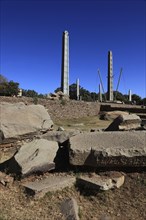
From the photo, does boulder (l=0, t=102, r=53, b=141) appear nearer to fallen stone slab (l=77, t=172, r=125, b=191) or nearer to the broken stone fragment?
the broken stone fragment

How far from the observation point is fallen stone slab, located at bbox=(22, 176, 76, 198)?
4730mm

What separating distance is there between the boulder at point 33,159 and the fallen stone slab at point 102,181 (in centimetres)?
66

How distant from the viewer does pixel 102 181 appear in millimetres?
5055

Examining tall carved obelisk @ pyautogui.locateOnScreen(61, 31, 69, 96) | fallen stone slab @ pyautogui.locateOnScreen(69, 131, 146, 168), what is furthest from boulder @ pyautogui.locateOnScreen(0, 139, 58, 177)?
tall carved obelisk @ pyautogui.locateOnScreen(61, 31, 69, 96)

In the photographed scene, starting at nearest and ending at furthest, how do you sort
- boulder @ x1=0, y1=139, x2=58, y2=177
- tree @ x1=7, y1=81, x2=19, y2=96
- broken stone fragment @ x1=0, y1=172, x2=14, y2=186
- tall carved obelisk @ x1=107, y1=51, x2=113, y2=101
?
broken stone fragment @ x1=0, y1=172, x2=14, y2=186, boulder @ x1=0, y1=139, x2=58, y2=177, tree @ x1=7, y1=81, x2=19, y2=96, tall carved obelisk @ x1=107, y1=51, x2=113, y2=101

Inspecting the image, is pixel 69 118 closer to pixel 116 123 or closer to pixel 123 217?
pixel 116 123

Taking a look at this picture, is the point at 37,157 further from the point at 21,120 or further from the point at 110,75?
the point at 110,75

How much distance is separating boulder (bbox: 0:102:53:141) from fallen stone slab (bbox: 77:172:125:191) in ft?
8.63

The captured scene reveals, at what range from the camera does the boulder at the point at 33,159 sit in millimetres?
5280

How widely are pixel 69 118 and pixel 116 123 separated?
10.4m

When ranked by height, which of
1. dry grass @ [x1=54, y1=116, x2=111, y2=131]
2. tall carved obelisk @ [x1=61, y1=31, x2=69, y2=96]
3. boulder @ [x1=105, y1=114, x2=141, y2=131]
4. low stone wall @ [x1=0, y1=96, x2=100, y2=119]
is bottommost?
dry grass @ [x1=54, y1=116, x2=111, y2=131]

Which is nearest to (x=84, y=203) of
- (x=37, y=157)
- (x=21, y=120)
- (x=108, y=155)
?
(x=108, y=155)

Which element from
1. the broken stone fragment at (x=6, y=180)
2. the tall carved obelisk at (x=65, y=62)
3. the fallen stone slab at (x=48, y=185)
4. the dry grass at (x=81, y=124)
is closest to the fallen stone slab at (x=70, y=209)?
the fallen stone slab at (x=48, y=185)

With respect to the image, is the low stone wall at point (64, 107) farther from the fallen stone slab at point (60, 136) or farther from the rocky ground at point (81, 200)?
the rocky ground at point (81, 200)
